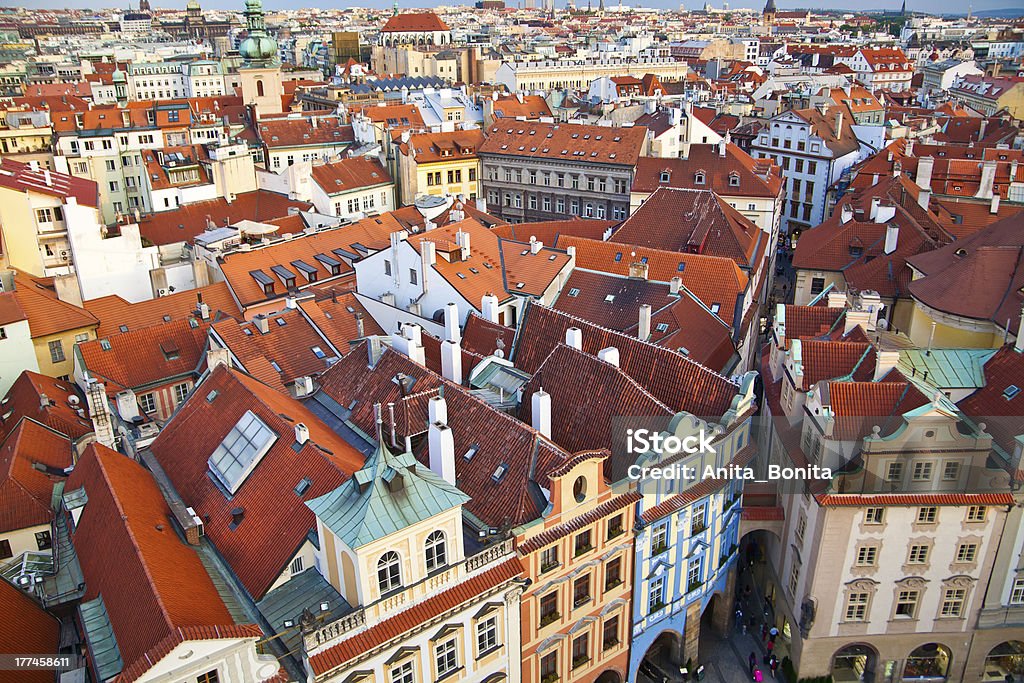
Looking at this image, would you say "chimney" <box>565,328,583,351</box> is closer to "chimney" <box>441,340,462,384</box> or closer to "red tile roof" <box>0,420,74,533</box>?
"chimney" <box>441,340,462,384</box>

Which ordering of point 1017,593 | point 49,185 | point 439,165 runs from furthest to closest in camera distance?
point 439,165 < point 49,185 < point 1017,593

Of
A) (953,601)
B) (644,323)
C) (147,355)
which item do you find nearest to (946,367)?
(953,601)

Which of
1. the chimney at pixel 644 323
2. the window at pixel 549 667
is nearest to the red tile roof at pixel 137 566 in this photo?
the window at pixel 549 667

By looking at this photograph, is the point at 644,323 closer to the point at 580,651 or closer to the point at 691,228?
the point at 580,651

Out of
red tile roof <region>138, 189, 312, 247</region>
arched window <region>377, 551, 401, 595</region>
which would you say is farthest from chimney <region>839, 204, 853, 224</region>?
arched window <region>377, 551, 401, 595</region>

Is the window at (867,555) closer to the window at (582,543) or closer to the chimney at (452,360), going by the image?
the window at (582,543)
